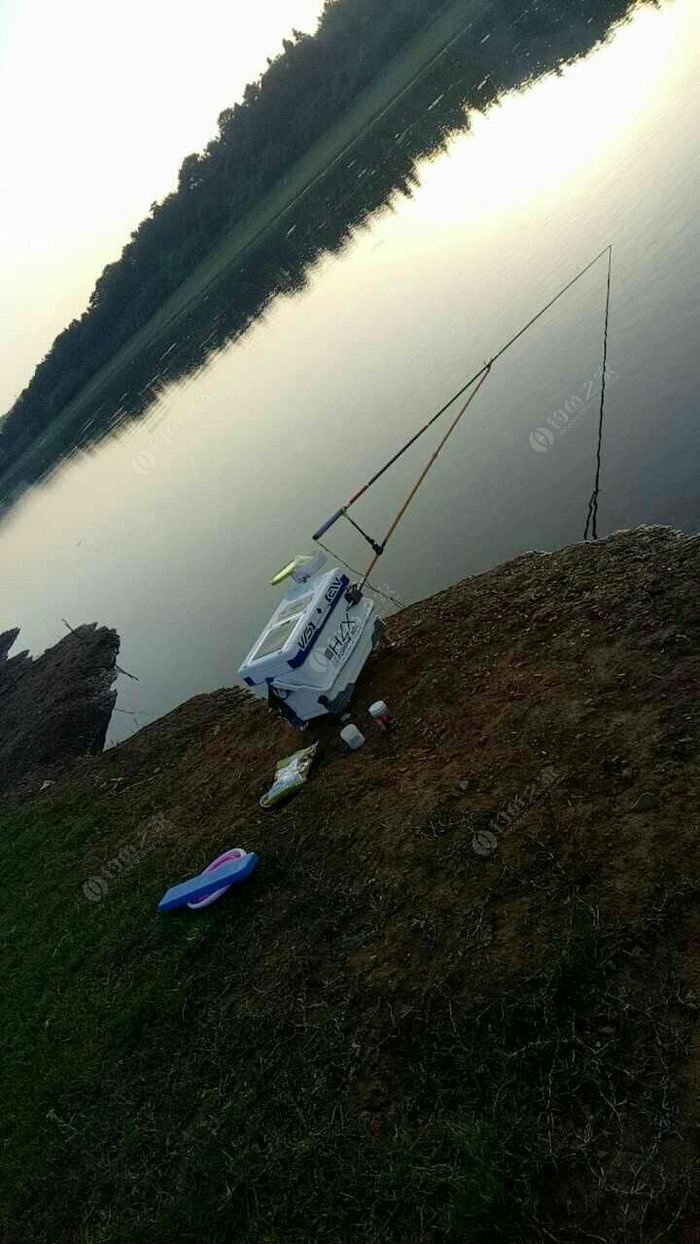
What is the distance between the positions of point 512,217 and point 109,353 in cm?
10220

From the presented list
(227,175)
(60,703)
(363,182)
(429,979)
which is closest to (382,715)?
(429,979)

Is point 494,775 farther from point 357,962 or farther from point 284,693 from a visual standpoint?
point 284,693

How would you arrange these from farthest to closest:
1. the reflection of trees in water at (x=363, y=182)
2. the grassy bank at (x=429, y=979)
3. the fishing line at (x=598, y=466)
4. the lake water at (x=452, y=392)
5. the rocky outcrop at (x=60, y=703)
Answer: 1. the reflection of trees in water at (x=363, y=182)
2. the rocky outcrop at (x=60, y=703)
3. the lake water at (x=452, y=392)
4. the fishing line at (x=598, y=466)
5. the grassy bank at (x=429, y=979)

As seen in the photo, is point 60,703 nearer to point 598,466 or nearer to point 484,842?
point 598,466

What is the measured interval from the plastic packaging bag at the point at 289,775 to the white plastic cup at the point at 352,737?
0.71 meters

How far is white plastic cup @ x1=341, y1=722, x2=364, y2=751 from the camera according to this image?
32.7 ft

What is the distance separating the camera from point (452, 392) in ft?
63.0

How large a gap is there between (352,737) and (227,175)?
121 meters

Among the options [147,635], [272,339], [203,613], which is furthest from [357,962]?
[272,339]

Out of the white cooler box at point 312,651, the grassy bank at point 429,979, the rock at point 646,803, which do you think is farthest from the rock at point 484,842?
the white cooler box at point 312,651

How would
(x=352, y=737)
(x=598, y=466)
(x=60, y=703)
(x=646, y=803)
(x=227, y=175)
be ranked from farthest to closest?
1. (x=227, y=175)
2. (x=60, y=703)
3. (x=598, y=466)
4. (x=352, y=737)
5. (x=646, y=803)

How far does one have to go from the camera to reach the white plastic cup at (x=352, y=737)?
9.97m

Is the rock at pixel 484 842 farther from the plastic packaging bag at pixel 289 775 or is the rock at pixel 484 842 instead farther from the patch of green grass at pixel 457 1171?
the plastic packaging bag at pixel 289 775

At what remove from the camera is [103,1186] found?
22.0 ft
